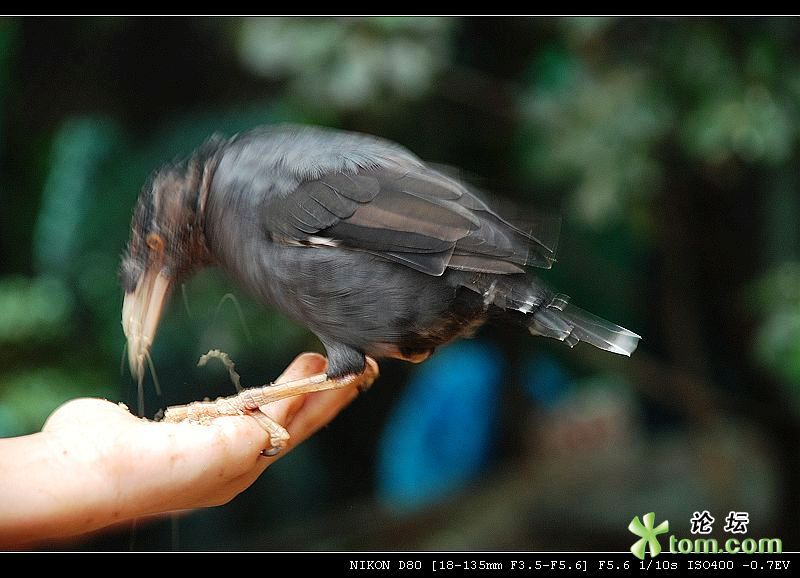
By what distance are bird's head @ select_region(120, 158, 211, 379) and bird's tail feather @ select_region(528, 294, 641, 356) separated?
134 cm

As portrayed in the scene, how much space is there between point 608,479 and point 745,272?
190cm

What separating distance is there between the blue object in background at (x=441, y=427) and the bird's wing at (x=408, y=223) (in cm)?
368

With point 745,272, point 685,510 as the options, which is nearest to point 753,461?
point 685,510

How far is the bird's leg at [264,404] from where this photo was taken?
3.12 m

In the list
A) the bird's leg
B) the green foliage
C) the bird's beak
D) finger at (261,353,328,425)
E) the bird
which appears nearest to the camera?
the bird's leg

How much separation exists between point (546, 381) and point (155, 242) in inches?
179

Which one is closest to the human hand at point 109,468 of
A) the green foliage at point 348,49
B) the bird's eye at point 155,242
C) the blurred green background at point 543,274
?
the bird's eye at point 155,242

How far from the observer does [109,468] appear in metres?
2.52

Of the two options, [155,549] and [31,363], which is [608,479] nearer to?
[155,549]

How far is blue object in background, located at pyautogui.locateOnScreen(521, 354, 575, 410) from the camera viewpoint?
755cm

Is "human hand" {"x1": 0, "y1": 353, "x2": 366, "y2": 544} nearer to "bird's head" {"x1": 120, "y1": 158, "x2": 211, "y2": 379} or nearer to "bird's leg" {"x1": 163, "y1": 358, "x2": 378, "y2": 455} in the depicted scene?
"bird's leg" {"x1": 163, "y1": 358, "x2": 378, "y2": 455}

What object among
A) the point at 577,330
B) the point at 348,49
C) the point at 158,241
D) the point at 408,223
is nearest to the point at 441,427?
the point at 348,49


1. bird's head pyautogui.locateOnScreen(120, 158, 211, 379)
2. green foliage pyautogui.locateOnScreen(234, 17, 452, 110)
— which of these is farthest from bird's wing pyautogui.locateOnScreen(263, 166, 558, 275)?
green foliage pyautogui.locateOnScreen(234, 17, 452, 110)

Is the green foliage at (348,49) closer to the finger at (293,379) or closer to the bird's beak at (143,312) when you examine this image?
the bird's beak at (143,312)
